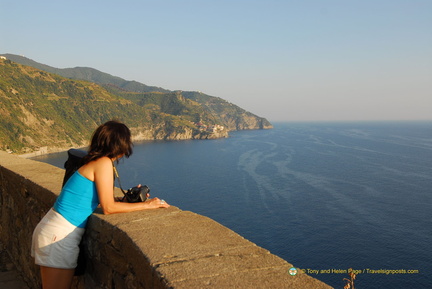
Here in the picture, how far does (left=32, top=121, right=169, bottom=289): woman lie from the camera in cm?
256

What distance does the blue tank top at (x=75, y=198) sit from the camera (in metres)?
2.60

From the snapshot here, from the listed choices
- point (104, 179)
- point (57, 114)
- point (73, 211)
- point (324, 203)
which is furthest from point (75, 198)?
point (57, 114)

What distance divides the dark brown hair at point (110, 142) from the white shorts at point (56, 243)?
1.75ft

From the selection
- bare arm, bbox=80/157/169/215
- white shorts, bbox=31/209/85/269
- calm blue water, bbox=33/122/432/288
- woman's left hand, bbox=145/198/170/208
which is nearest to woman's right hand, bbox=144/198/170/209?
woman's left hand, bbox=145/198/170/208

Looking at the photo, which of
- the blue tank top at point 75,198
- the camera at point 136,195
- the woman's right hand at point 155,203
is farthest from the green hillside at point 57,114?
the blue tank top at point 75,198

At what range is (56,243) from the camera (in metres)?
2.56

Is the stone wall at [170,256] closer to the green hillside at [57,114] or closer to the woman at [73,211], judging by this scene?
the woman at [73,211]

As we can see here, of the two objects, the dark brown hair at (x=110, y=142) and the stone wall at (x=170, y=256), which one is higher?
the dark brown hair at (x=110, y=142)

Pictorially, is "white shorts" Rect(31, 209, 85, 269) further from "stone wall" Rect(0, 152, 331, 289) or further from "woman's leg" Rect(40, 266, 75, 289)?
"stone wall" Rect(0, 152, 331, 289)

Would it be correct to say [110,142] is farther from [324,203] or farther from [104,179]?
[324,203]

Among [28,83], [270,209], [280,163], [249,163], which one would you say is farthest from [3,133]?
[270,209]

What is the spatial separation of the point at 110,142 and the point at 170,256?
44.9 inches

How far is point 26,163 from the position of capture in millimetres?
5734

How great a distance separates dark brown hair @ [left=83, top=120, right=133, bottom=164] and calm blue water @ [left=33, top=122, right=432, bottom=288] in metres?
34.6
